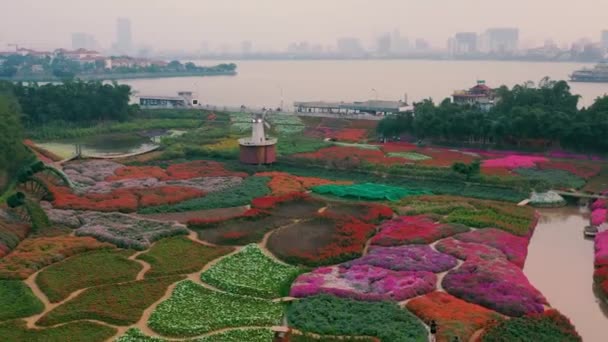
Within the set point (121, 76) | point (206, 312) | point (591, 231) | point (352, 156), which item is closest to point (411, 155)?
point (352, 156)

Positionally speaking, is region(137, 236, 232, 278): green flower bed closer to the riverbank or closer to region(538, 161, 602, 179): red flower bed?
region(538, 161, 602, 179): red flower bed

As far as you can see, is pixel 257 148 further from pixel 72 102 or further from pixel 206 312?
pixel 72 102

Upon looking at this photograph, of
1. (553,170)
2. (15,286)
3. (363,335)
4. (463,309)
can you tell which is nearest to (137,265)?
(15,286)

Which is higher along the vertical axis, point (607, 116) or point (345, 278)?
point (607, 116)

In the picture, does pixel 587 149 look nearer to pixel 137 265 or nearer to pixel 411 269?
pixel 411 269

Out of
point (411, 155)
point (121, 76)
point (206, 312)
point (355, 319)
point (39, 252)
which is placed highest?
point (121, 76)

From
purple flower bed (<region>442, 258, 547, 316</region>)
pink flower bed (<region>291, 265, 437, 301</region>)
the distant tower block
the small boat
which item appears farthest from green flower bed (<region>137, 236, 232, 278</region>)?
the small boat
